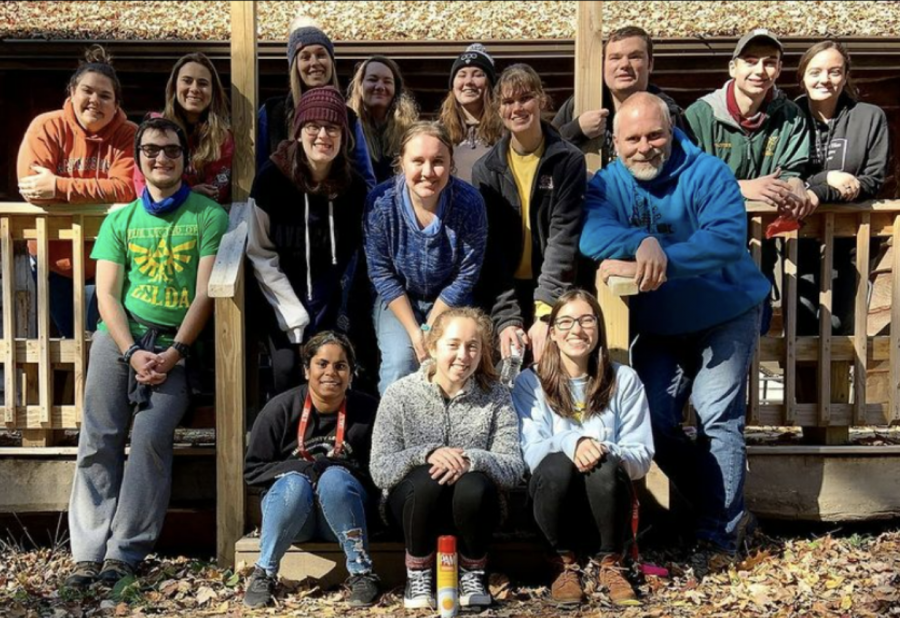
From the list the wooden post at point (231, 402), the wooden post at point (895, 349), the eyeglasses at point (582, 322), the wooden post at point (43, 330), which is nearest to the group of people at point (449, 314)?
the eyeglasses at point (582, 322)

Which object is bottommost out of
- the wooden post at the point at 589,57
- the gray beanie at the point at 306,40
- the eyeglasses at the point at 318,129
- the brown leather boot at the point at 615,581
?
the brown leather boot at the point at 615,581

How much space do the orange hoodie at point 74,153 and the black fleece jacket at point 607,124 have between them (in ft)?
7.31

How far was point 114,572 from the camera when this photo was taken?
16.6ft

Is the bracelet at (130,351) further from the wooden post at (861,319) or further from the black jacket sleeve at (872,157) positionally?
the wooden post at (861,319)

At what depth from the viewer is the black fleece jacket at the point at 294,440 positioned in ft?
16.2

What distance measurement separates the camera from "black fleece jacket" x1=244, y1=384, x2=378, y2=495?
4.95 meters

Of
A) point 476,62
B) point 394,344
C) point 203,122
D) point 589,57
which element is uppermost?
point 476,62

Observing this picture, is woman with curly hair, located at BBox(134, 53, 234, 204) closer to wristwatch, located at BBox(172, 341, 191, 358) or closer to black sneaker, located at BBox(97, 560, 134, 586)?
wristwatch, located at BBox(172, 341, 191, 358)

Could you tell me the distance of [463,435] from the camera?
482 centimetres

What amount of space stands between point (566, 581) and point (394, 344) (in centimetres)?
134

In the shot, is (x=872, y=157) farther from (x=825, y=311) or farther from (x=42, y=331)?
(x=42, y=331)

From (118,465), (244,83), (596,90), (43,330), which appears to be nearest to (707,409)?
(596,90)

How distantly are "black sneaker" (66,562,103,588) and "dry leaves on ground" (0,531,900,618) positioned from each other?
50 millimetres

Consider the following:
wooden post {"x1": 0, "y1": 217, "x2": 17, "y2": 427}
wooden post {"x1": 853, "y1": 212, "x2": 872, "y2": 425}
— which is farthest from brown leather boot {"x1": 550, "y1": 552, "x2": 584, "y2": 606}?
wooden post {"x1": 0, "y1": 217, "x2": 17, "y2": 427}
